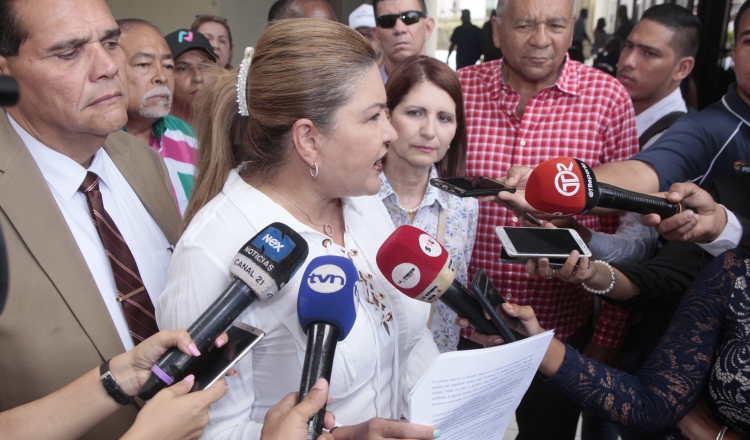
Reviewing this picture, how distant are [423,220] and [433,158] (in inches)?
9.3

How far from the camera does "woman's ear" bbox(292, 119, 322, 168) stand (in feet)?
4.52

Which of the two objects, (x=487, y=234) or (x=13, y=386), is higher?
(x=13, y=386)

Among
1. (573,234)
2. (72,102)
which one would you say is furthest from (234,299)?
(573,234)

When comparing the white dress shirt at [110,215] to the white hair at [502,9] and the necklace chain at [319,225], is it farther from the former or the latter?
the white hair at [502,9]

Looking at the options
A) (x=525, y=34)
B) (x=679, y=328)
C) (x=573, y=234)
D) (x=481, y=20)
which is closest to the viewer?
A: (x=679, y=328)

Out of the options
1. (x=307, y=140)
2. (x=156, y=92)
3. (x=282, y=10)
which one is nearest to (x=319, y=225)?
(x=307, y=140)

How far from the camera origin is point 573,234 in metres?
1.68

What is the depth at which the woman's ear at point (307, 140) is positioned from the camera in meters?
1.38

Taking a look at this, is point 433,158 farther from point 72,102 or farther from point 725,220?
point 72,102

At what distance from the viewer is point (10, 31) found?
4.45 feet

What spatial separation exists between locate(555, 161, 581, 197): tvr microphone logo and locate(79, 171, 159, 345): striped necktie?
1090 millimetres

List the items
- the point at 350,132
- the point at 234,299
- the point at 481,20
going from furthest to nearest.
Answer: the point at 481,20
the point at 350,132
the point at 234,299

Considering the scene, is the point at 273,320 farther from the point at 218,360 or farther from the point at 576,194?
the point at 576,194

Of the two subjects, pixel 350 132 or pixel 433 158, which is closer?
pixel 350 132
